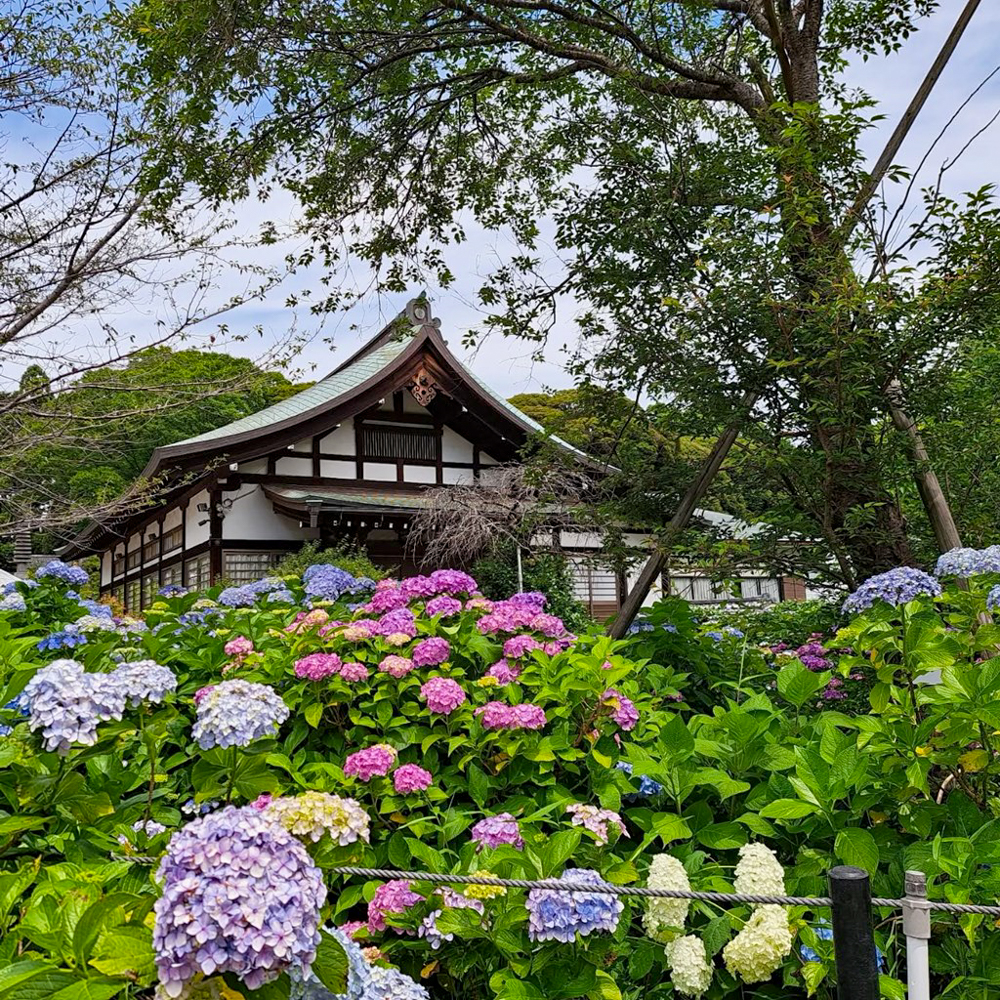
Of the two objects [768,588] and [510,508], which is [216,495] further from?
[768,588]

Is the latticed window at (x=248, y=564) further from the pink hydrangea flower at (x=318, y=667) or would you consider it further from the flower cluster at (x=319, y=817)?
the flower cluster at (x=319, y=817)

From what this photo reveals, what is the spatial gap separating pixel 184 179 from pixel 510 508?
5.91m

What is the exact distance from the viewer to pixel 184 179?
4465mm

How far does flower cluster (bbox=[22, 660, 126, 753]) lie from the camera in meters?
1.24

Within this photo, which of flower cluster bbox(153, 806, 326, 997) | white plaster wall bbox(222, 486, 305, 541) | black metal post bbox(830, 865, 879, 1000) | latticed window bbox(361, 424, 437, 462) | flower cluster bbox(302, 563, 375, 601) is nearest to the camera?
flower cluster bbox(153, 806, 326, 997)

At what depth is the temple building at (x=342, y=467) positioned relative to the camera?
10.4 meters

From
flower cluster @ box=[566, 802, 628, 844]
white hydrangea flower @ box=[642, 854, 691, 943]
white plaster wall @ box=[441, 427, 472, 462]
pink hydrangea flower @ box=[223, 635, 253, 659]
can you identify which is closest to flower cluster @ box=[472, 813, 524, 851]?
flower cluster @ box=[566, 802, 628, 844]

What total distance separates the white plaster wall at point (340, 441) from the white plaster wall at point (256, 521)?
117cm

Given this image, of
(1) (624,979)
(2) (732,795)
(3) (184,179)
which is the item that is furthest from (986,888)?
(3) (184,179)

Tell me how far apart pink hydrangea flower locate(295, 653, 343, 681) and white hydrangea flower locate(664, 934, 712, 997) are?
102 cm

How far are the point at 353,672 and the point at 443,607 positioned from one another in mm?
477

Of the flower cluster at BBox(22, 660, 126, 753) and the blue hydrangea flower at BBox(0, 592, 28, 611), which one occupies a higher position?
the blue hydrangea flower at BBox(0, 592, 28, 611)

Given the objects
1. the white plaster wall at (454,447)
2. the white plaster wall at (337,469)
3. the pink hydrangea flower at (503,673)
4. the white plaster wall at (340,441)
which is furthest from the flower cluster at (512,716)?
the white plaster wall at (454,447)

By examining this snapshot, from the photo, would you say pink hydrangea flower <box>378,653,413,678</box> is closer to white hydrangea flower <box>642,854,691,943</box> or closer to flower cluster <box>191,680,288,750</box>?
flower cluster <box>191,680,288,750</box>
